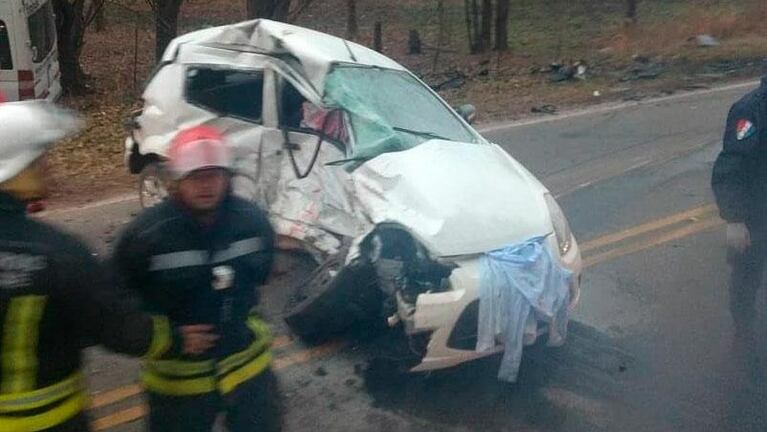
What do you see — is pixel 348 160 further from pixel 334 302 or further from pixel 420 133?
pixel 334 302

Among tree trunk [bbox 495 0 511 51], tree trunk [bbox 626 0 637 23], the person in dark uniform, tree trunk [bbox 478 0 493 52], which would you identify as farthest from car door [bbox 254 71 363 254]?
tree trunk [bbox 626 0 637 23]

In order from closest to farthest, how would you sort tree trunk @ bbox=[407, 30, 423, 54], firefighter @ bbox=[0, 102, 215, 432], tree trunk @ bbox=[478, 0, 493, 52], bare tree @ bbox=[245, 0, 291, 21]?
1. firefighter @ bbox=[0, 102, 215, 432]
2. bare tree @ bbox=[245, 0, 291, 21]
3. tree trunk @ bbox=[478, 0, 493, 52]
4. tree trunk @ bbox=[407, 30, 423, 54]

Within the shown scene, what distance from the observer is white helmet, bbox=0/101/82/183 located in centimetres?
282

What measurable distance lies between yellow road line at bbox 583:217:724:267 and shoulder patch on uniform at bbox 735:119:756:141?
8.34 feet

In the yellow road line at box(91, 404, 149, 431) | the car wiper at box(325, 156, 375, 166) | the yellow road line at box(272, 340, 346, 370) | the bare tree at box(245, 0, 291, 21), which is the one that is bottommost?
the yellow road line at box(272, 340, 346, 370)

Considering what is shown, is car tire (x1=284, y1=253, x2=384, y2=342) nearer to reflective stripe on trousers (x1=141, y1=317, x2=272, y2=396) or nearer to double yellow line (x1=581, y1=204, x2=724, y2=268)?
reflective stripe on trousers (x1=141, y1=317, x2=272, y2=396)

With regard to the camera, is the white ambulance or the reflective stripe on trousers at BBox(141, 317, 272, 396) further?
the white ambulance

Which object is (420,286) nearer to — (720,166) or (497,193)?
(497,193)

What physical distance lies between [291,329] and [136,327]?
298cm

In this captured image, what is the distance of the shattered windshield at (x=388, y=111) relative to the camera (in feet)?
21.7

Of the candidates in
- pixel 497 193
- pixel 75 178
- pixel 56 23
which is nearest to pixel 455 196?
pixel 497 193

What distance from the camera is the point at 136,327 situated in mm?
3096

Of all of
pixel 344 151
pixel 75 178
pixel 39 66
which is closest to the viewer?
pixel 344 151

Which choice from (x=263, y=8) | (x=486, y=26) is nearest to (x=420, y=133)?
(x=263, y=8)
